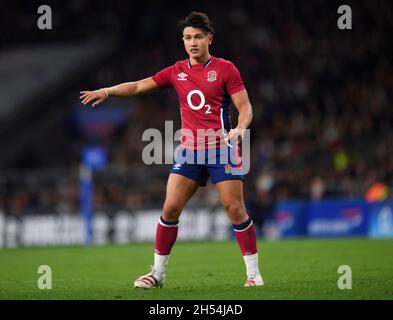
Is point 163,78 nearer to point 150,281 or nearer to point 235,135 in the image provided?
point 235,135

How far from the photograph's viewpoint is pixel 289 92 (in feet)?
102

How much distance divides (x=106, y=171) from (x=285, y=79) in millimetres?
7295

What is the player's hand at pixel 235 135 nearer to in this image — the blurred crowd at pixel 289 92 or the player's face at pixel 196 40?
the player's face at pixel 196 40

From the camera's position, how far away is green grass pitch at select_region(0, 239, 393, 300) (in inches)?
374

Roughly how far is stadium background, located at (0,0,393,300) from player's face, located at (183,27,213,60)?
50.5 feet

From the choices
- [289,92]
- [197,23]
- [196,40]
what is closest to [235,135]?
[196,40]

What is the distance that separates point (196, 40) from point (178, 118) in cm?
2308

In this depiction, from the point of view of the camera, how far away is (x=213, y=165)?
10.0 metres

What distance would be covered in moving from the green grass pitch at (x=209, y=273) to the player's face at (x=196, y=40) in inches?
99.9

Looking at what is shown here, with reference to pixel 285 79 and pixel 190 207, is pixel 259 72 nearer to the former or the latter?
pixel 285 79

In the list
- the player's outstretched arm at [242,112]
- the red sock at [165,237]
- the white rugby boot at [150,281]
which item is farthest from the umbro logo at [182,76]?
the white rugby boot at [150,281]

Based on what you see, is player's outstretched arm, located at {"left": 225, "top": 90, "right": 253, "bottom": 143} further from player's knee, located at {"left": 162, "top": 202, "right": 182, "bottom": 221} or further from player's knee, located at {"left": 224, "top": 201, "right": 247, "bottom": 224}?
player's knee, located at {"left": 162, "top": 202, "right": 182, "bottom": 221}

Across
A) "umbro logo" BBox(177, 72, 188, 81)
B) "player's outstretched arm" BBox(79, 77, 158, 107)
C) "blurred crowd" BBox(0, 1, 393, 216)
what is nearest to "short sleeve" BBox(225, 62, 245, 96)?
"umbro logo" BBox(177, 72, 188, 81)
